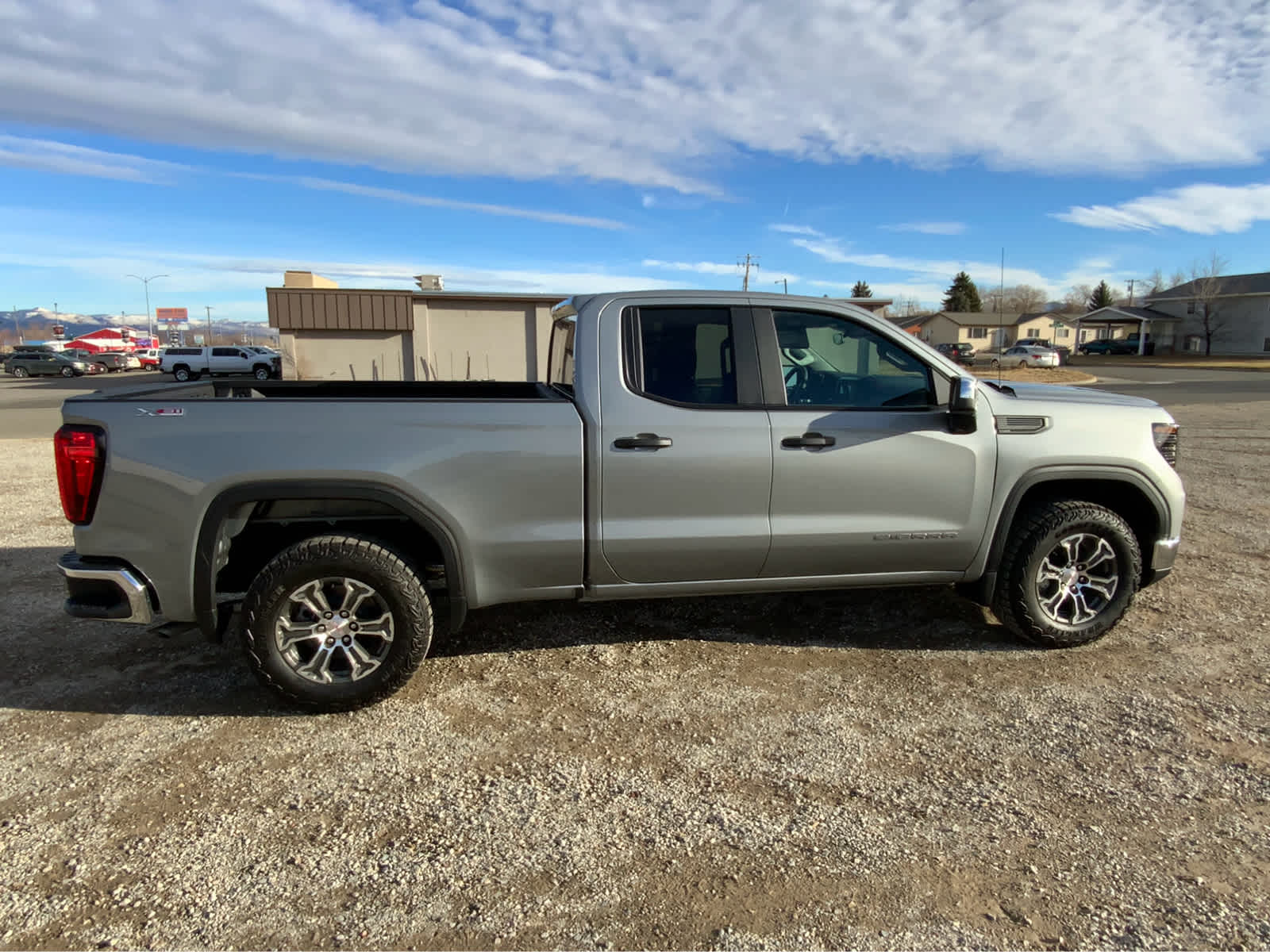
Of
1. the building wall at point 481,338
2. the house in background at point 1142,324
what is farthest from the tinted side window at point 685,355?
the house in background at point 1142,324

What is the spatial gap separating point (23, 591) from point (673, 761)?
4703 mm

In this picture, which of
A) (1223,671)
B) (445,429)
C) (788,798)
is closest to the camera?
(788,798)

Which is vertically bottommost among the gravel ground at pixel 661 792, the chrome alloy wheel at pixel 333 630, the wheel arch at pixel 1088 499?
the gravel ground at pixel 661 792

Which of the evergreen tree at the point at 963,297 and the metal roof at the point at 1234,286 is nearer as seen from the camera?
the metal roof at the point at 1234,286

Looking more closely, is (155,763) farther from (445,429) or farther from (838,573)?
(838,573)

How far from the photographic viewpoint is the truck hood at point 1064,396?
4.11 meters

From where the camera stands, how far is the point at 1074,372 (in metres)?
37.1

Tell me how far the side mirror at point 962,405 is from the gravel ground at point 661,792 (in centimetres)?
125

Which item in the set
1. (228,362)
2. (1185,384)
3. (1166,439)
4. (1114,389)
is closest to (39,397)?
(228,362)

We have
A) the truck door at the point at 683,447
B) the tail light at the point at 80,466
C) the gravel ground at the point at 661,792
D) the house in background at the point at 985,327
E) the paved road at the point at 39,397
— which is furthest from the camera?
the house in background at the point at 985,327

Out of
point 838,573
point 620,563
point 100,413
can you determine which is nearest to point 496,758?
point 620,563

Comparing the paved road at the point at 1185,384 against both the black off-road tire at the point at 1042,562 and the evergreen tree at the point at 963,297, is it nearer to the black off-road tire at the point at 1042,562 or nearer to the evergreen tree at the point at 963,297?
the black off-road tire at the point at 1042,562

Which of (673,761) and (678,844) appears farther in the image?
(673,761)

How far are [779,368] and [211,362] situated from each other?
42.6m
